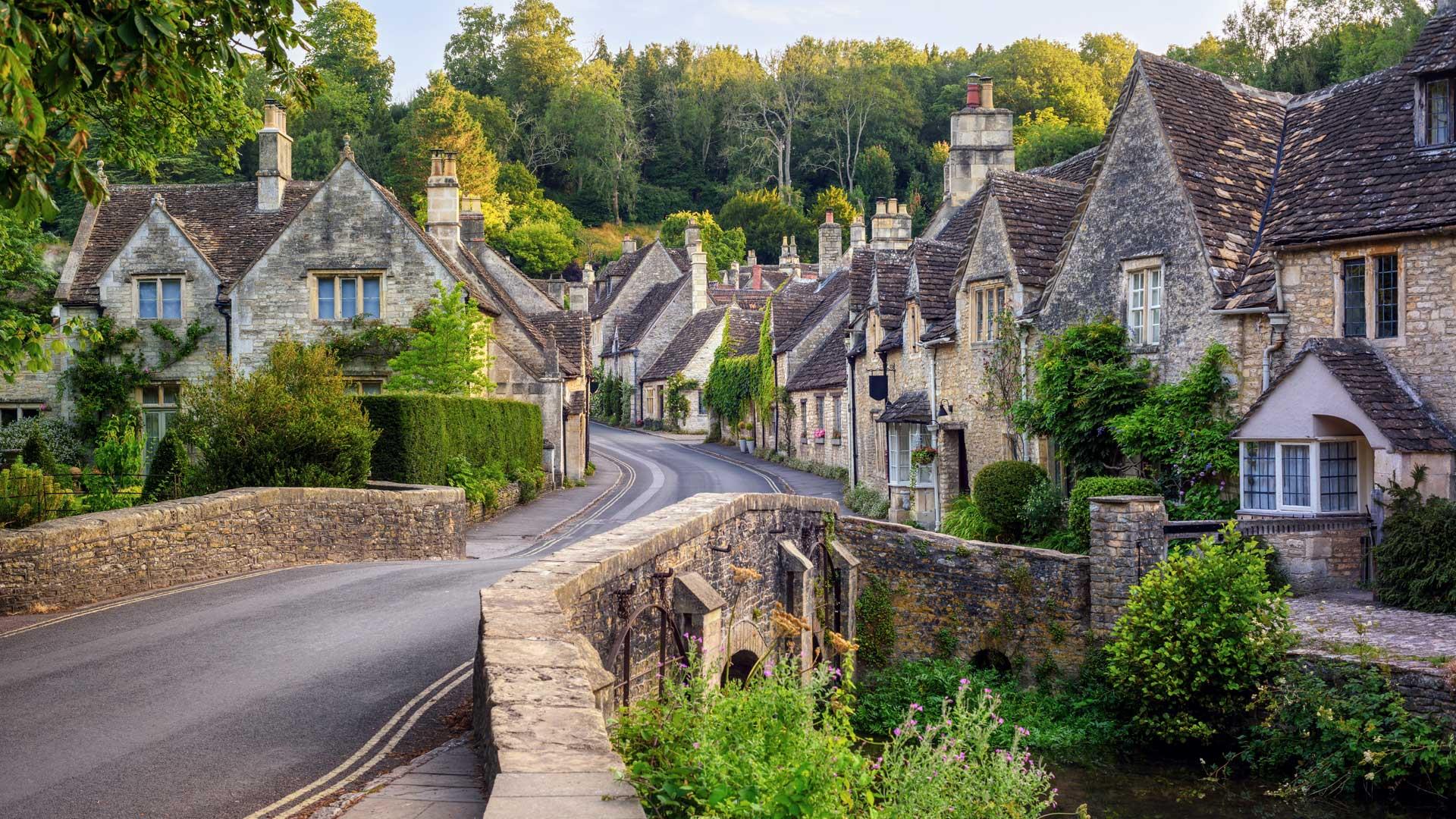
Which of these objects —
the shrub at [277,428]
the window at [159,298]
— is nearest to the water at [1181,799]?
the shrub at [277,428]

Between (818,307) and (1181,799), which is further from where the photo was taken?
(818,307)

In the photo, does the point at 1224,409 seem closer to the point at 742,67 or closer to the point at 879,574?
the point at 879,574

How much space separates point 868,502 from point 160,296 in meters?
20.2

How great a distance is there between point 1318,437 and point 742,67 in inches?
4211

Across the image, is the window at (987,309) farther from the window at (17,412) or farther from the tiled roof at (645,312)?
the tiled roof at (645,312)

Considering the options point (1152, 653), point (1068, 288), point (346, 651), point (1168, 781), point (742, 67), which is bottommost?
point (1168, 781)

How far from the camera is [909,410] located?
32.6m

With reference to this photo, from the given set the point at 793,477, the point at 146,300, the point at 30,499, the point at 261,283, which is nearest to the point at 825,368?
the point at 793,477

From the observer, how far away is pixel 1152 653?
63.1ft

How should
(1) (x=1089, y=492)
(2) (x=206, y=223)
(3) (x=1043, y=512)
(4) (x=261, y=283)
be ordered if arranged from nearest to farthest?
1. (1) (x=1089, y=492)
2. (3) (x=1043, y=512)
3. (4) (x=261, y=283)
4. (2) (x=206, y=223)

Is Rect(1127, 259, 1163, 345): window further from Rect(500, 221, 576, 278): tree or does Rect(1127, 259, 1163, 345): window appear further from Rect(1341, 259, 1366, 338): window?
Rect(500, 221, 576, 278): tree

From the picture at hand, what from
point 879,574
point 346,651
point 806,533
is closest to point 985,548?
point 879,574

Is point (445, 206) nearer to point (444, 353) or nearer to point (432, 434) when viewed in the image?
point (444, 353)

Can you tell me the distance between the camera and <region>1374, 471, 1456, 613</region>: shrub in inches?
740
